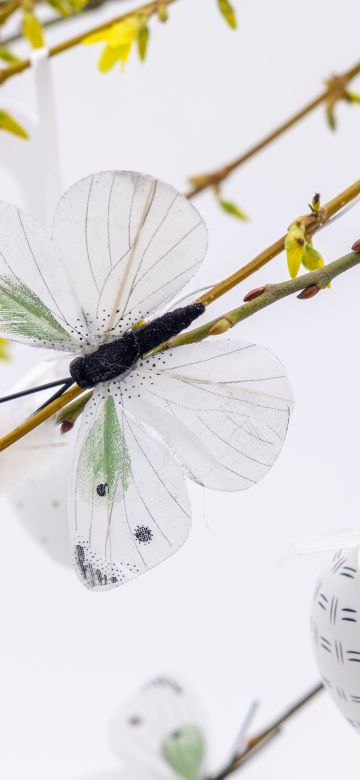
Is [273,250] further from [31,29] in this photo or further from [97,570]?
[31,29]

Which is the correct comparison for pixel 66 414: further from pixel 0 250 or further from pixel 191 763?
pixel 191 763

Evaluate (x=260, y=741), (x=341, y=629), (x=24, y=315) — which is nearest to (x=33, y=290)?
(x=24, y=315)

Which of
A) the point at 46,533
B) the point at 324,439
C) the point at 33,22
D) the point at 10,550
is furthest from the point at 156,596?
the point at 33,22

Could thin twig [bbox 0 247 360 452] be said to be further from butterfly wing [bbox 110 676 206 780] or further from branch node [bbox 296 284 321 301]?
butterfly wing [bbox 110 676 206 780]

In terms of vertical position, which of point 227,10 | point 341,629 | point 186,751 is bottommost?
point 186,751

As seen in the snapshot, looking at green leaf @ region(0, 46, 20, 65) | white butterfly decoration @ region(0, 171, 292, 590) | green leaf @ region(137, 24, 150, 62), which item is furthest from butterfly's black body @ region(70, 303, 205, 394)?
green leaf @ region(0, 46, 20, 65)

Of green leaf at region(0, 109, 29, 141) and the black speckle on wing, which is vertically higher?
green leaf at region(0, 109, 29, 141)

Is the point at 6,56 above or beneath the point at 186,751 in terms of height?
above
